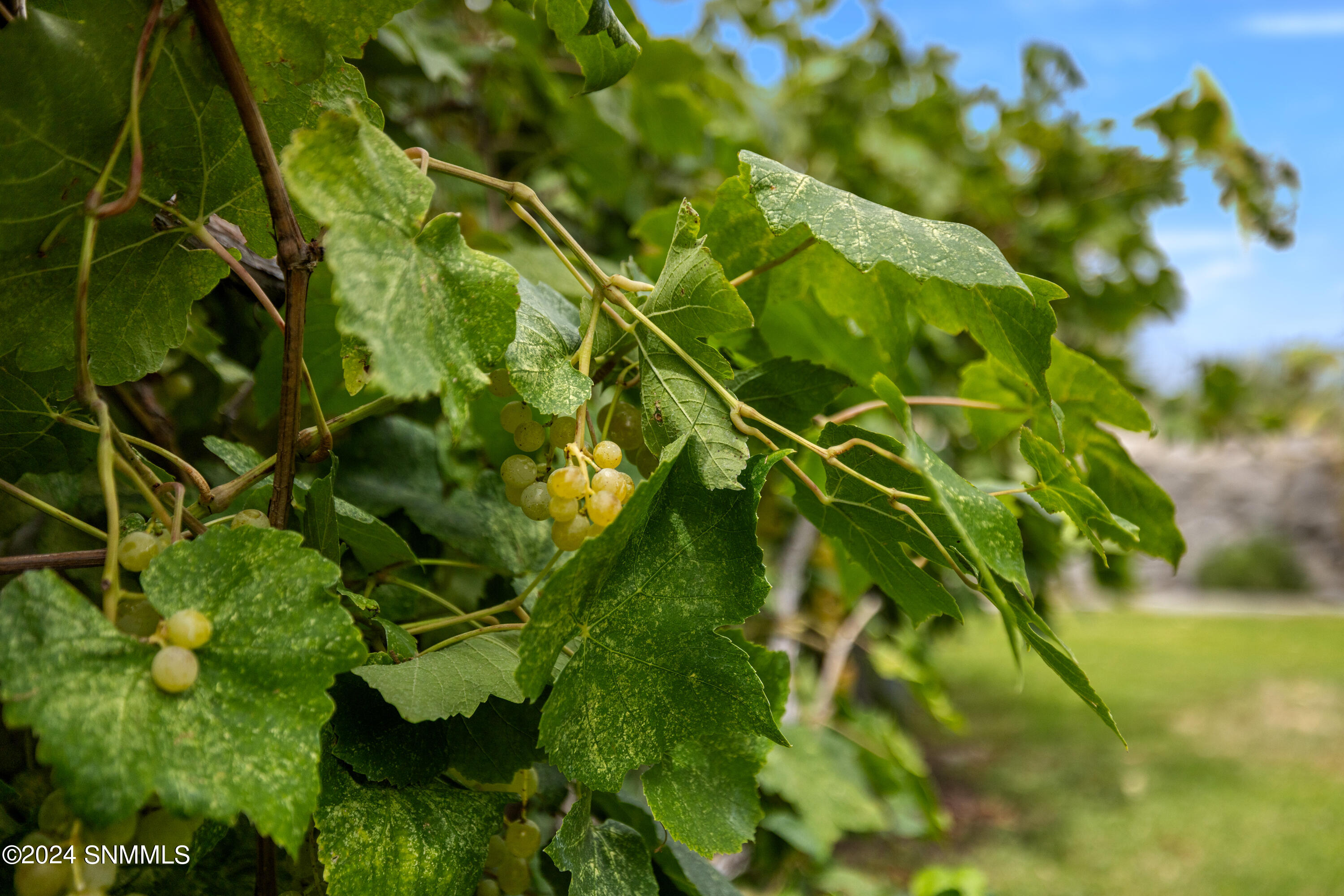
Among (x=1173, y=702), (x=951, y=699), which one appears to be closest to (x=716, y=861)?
(x=951, y=699)

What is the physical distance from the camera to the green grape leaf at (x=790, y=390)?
0.57 metres

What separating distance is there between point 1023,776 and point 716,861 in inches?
161

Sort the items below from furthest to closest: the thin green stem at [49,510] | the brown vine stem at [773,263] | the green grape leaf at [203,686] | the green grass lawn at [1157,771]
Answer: the green grass lawn at [1157,771]
the brown vine stem at [773,263]
the thin green stem at [49,510]
the green grape leaf at [203,686]

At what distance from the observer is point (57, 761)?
31 cm

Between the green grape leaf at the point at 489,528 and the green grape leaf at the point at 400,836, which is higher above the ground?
the green grape leaf at the point at 489,528

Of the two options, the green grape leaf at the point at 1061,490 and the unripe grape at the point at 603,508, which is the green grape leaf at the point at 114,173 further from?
the green grape leaf at the point at 1061,490

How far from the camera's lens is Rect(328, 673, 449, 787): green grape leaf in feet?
1.49

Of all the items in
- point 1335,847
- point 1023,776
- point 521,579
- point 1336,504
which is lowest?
point 1023,776

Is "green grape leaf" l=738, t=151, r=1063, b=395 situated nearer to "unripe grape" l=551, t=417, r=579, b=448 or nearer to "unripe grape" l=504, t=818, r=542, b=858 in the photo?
"unripe grape" l=551, t=417, r=579, b=448

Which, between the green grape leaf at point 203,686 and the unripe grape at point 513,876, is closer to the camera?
the green grape leaf at point 203,686

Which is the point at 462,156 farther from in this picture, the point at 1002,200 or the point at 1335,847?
the point at 1335,847

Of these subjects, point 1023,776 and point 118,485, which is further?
point 1023,776

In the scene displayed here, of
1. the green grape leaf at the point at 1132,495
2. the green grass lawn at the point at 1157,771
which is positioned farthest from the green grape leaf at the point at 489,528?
the green grass lawn at the point at 1157,771

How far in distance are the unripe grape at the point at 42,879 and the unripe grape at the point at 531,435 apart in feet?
0.91
